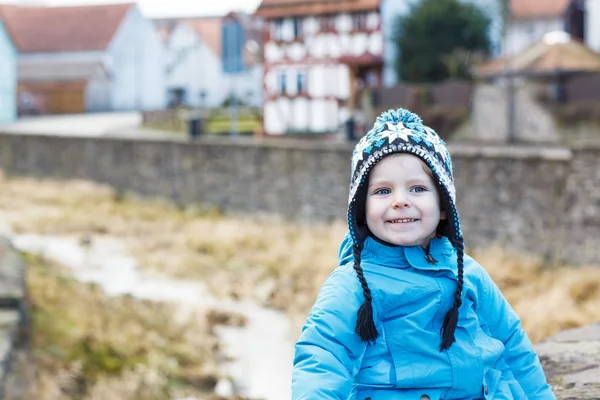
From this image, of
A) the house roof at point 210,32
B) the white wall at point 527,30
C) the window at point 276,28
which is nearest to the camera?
the window at point 276,28

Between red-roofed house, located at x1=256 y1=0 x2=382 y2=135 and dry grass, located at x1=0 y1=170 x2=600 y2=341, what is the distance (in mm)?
12668

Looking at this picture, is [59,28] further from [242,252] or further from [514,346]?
[514,346]

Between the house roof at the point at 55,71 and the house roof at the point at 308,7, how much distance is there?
10619 mm

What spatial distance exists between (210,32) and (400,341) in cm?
4692

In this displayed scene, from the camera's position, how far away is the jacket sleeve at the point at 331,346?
94.0 inches

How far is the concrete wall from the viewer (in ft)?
40.1

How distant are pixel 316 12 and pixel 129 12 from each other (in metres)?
15.6

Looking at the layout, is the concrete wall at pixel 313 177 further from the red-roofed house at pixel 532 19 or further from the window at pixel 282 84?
the red-roofed house at pixel 532 19

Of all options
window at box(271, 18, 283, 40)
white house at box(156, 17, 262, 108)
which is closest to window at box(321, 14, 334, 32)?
window at box(271, 18, 283, 40)

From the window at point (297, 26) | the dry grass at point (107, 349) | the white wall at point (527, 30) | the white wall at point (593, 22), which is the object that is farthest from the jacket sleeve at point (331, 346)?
the white wall at point (527, 30)

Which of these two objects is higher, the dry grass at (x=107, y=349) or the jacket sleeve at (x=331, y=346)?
the jacket sleeve at (x=331, y=346)

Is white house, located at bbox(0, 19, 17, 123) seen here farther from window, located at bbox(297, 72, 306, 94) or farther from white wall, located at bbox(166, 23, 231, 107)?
white wall, located at bbox(166, 23, 231, 107)

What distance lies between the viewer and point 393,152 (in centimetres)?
259

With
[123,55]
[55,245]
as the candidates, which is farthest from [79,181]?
[123,55]
